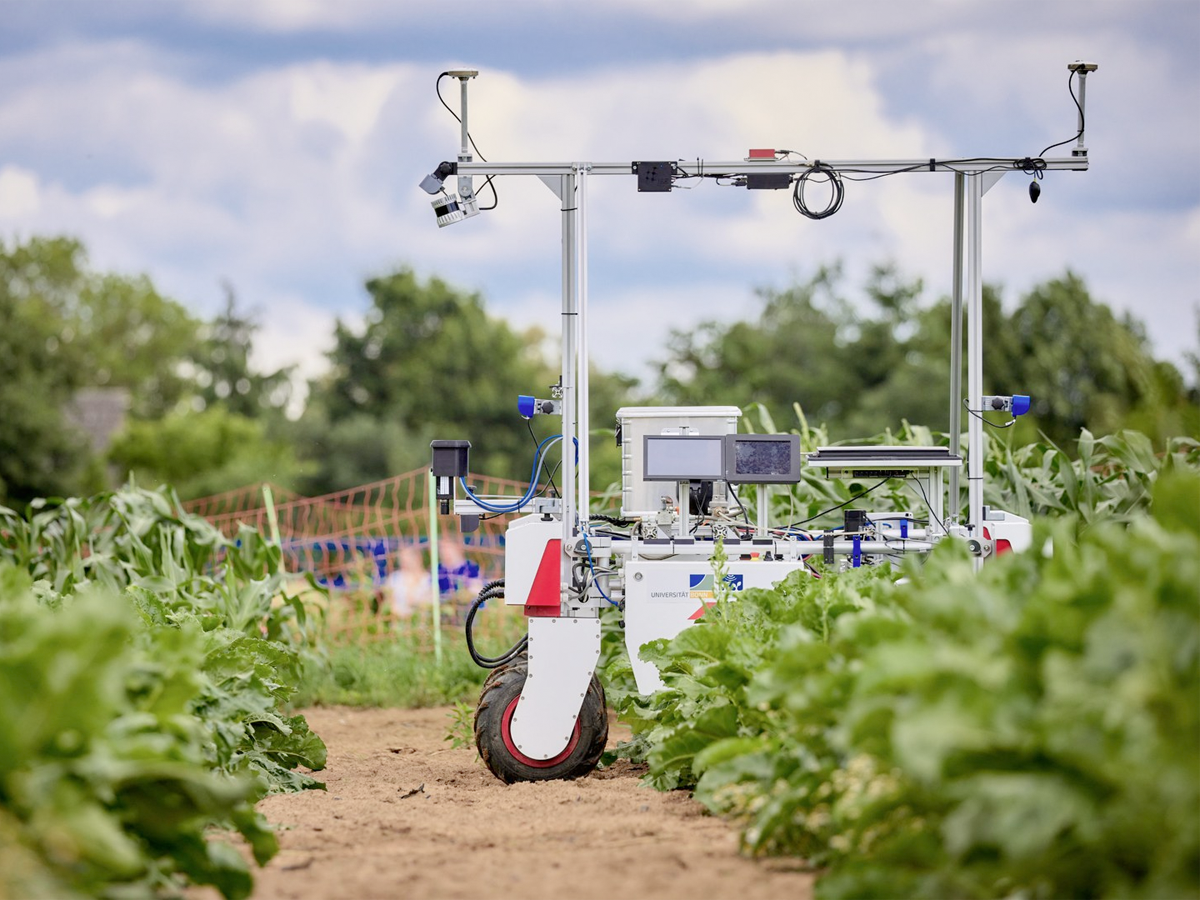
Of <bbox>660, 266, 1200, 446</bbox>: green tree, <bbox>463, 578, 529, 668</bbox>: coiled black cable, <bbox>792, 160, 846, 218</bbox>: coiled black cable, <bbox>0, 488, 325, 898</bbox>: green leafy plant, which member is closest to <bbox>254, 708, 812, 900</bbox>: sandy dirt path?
<bbox>0, 488, 325, 898</bbox>: green leafy plant

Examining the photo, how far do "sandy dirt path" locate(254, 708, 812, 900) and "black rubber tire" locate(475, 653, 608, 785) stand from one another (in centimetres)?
10

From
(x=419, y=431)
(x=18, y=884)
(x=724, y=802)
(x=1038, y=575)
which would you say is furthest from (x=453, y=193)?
(x=419, y=431)

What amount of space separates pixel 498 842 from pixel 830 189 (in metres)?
3.51

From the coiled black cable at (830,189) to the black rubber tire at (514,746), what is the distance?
7.97 feet

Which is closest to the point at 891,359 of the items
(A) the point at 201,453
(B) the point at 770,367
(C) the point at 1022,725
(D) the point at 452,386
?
(B) the point at 770,367

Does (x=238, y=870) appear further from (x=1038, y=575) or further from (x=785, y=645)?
(x=1038, y=575)

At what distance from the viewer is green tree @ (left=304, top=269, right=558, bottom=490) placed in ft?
127

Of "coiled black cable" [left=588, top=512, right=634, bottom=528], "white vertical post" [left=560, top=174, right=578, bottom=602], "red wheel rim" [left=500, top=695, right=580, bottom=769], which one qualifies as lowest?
"red wheel rim" [left=500, top=695, right=580, bottom=769]

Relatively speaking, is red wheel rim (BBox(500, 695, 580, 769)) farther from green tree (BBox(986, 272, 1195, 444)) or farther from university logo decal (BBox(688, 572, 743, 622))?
green tree (BBox(986, 272, 1195, 444))

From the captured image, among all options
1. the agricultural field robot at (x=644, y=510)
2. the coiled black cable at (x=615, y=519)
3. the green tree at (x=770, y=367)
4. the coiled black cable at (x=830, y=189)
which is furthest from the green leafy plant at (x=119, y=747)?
the green tree at (x=770, y=367)

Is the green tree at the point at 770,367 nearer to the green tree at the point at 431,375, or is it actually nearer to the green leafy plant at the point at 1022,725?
the green tree at the point at 431,375

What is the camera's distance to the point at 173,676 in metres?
3.46

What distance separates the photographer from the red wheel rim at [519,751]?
20.1 feet

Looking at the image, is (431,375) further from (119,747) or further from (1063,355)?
(119,747)
